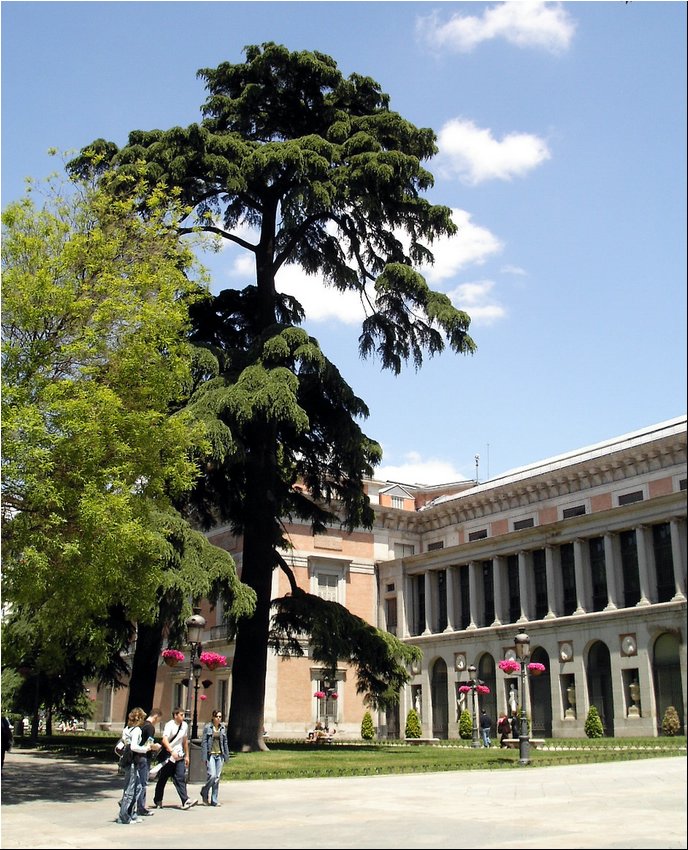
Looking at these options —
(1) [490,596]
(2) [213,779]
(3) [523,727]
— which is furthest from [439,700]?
(2) [213,779]

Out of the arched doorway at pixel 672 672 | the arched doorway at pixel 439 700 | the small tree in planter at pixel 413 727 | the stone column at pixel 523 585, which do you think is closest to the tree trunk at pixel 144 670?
the arched doorway at pixel 672 672

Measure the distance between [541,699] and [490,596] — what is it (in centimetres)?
829

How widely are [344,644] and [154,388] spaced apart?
39.1 ft

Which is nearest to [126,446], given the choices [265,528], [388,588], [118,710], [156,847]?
[156,847]

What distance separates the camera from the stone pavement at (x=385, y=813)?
995 centimetres

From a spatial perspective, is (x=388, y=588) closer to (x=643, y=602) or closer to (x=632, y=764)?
(x=643, y=602)

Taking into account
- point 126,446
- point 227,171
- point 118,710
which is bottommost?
point 118,710

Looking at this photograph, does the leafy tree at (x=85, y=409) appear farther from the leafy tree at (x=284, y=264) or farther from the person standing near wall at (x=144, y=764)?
the leafy tree at (x=284, y=264)

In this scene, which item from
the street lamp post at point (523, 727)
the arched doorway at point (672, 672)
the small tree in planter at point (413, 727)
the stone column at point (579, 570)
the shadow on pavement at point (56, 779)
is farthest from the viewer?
the small tree in planter at point (413, 727)

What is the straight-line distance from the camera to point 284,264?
104 feet

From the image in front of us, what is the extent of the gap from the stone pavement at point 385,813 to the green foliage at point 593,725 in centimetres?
2326

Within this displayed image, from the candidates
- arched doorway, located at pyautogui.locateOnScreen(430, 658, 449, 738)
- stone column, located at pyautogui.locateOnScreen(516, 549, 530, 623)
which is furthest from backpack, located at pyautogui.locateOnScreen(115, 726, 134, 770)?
arched doorway, located at pyautogui.locateOnScreen(430, 658, 449, 738)

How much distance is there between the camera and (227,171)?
27.1 m

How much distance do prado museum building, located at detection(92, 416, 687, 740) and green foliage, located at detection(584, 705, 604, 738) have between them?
0.93 meters
